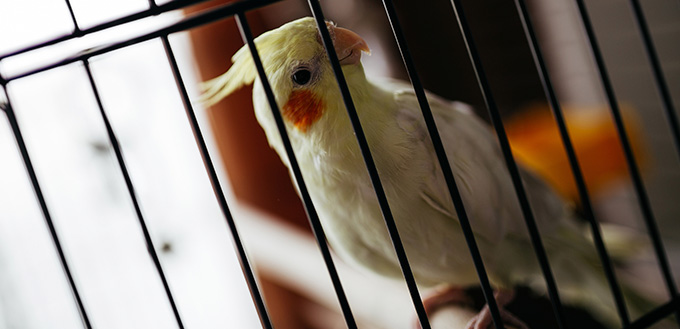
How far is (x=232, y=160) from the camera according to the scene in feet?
7.13

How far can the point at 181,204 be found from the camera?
2.00 metres

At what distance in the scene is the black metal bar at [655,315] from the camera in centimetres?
46

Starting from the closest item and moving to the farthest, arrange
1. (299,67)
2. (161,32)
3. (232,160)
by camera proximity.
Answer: (161,32)
(299,67)
(232,160)

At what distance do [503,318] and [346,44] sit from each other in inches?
20.4

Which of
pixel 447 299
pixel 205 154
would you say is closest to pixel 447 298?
pixel 447 299

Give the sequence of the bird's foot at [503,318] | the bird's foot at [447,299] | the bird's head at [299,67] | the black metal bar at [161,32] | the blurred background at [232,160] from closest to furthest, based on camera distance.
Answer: the black metal bar at [161,32] → the bird's head at [299,67] → the bird's foot at [503,318] → the bird's foot at [447,299] → the blurred background at [232,160]

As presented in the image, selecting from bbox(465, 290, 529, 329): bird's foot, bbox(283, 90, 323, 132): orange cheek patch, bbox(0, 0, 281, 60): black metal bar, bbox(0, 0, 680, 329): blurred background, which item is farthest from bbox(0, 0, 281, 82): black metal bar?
bbox(0, 0, 680, 329): blurred background

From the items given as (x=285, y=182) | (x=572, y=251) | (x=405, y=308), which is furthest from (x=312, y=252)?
(x=572, y=251)

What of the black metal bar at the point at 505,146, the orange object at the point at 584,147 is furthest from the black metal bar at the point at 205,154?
the orange object at the point at 584,147

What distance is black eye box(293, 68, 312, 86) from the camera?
73cm

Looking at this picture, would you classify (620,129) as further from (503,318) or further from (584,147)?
(584,147)

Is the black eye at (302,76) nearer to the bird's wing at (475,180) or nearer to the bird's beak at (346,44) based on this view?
the bird's beak at (346,44)

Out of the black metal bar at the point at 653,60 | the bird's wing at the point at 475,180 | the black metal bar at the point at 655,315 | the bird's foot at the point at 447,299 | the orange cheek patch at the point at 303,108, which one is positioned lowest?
the bird's foot at the point at 447,299

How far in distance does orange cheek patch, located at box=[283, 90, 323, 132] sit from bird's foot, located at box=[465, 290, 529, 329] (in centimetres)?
41
